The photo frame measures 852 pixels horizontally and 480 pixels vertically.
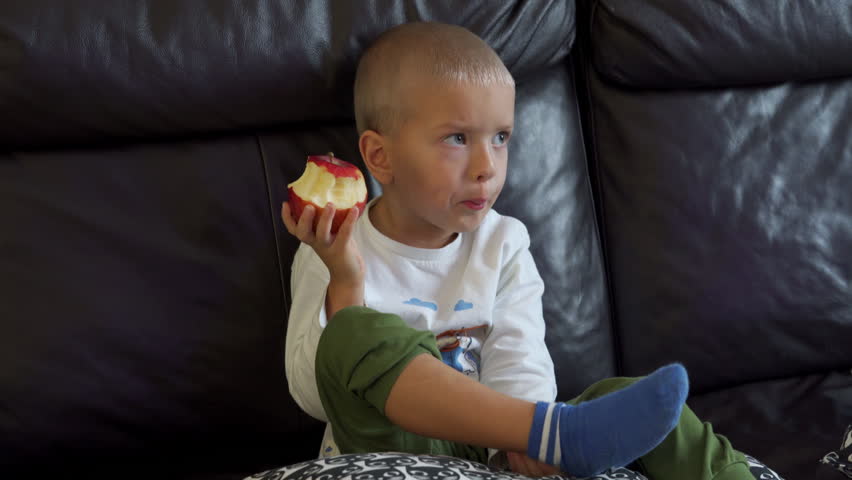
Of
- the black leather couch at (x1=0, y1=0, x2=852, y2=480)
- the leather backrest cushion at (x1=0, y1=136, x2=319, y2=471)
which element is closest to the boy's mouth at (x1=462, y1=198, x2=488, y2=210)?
the black leather couch at (x1=0, y1=0, x2=852, y2=480)

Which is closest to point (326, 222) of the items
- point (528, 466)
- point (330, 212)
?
point (330, 212)

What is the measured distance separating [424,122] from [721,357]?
690mm

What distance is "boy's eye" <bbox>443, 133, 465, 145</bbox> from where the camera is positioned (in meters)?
1.24

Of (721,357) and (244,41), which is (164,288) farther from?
(721,357)

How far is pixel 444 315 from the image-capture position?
4.33ft

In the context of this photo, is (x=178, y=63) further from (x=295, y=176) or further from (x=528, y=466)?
(x=528, y=466)

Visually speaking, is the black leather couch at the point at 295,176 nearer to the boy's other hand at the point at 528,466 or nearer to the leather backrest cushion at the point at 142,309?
the leather backrest cushion at the point at 142,309

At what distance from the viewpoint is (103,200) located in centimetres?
132

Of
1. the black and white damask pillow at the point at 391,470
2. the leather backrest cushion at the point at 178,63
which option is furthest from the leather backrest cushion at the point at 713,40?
the black and white damask pillow at the point at 391,470

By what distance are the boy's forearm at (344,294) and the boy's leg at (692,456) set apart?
0.36 m

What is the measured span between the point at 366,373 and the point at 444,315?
0.79 feet

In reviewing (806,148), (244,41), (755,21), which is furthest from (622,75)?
(244,41)

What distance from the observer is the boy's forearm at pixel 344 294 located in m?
1.23

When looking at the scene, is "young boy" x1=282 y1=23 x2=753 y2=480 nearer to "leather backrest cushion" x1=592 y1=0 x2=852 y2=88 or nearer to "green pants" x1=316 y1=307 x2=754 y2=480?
"green pants" x1=316 y1=307 x2=754 y2=480
